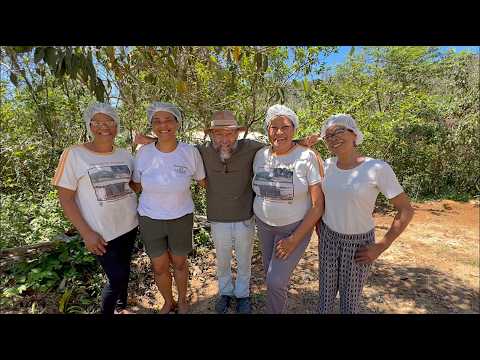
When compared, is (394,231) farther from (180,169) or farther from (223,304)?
(223,304)

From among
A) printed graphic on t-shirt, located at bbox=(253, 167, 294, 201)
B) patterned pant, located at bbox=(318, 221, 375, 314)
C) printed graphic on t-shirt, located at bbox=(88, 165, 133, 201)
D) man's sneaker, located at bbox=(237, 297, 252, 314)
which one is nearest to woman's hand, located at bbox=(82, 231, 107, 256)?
printed graphic on t-shirt, located at bbox=(88, 165, 133, 201)

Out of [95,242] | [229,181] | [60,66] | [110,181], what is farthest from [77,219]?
[229,181]

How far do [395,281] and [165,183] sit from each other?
3037 millimetres

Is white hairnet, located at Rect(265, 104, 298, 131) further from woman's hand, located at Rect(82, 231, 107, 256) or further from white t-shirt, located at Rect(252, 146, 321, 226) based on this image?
woman's hand, located at Rect(82, 231, 107, 256)

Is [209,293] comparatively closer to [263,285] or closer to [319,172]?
[263,285]

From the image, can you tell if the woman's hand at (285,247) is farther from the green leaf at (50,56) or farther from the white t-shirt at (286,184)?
the green leaf at (50,56)

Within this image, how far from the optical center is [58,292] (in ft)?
10.6

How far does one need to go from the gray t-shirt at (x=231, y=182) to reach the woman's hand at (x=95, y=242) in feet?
2.68

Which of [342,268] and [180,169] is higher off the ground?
[180,169]

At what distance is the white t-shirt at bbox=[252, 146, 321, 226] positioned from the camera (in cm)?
216

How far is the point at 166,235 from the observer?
243cm
